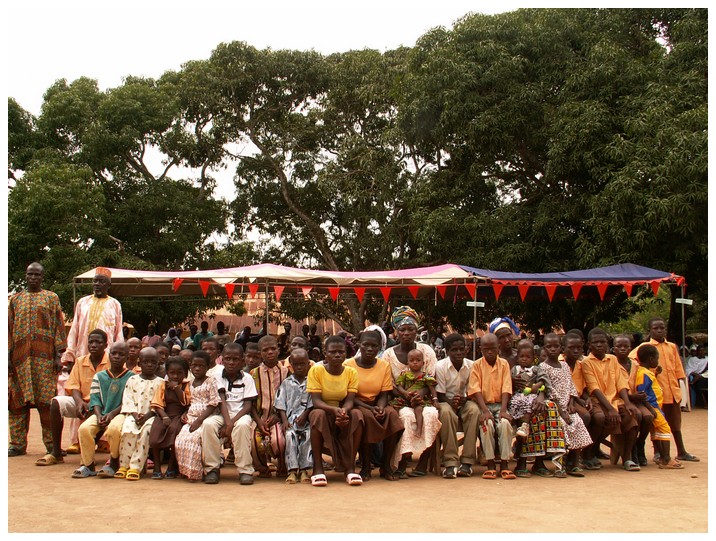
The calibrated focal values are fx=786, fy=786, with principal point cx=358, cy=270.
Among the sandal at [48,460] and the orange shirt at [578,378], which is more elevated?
the orange shirt at [578,378]

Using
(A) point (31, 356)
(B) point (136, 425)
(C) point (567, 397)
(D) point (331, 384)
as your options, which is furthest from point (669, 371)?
(A) point (31, 356)

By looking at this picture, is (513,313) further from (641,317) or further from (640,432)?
(641,317)

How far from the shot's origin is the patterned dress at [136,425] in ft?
22.7

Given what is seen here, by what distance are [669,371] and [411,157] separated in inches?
595

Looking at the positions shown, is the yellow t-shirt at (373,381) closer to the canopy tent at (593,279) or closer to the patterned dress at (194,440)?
the patterned dress at (194,440)

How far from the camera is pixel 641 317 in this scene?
141 feet

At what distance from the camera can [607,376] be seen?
7.77 metres

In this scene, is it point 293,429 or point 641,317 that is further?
point 641,317

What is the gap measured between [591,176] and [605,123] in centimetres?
120

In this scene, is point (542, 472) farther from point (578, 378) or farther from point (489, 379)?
point (578, 378)

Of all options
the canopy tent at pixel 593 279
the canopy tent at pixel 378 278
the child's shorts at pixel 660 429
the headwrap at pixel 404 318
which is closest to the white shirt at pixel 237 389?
the headwrap at pixel 404 318

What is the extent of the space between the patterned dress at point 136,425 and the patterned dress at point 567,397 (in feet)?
11.9

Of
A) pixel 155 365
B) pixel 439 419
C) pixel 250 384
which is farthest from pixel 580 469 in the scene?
pixel 155 365

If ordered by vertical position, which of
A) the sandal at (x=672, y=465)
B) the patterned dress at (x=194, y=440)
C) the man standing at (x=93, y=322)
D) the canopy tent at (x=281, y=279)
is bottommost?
the sandal at (x=672, y=465)
